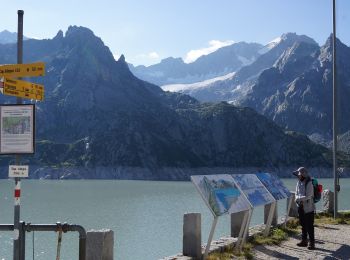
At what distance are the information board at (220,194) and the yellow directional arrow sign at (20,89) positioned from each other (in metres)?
3.70

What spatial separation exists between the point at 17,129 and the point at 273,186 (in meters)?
9.81

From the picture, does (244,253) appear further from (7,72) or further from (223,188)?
(7,72)

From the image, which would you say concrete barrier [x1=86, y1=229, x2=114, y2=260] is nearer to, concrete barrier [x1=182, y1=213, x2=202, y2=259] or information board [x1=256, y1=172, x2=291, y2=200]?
concrete barrier [x1=182, y1=213, x2=202, y2=259]

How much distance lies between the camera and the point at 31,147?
7117mm

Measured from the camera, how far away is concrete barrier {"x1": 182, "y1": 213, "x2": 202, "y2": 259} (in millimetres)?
10508

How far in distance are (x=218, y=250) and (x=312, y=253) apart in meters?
2.19

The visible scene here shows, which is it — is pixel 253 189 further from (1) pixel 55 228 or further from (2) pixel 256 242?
(1) pixel 55 228

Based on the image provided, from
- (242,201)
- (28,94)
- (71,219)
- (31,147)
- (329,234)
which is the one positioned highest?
(28,94)

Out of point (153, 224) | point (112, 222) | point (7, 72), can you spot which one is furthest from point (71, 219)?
point (7, 72)

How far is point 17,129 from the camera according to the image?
281 inches

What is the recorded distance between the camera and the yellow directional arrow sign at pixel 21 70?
7.39m

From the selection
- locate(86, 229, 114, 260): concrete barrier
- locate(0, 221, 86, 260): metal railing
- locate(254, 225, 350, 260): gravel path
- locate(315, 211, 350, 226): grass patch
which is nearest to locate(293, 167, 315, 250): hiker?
locate(254, 225, 350, 260): gravel path

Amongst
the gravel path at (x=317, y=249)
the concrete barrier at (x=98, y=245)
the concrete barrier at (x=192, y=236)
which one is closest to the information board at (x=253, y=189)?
the gravel path at (x=317, y=249)


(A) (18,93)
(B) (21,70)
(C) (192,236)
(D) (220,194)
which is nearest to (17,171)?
(A) (18,93)
